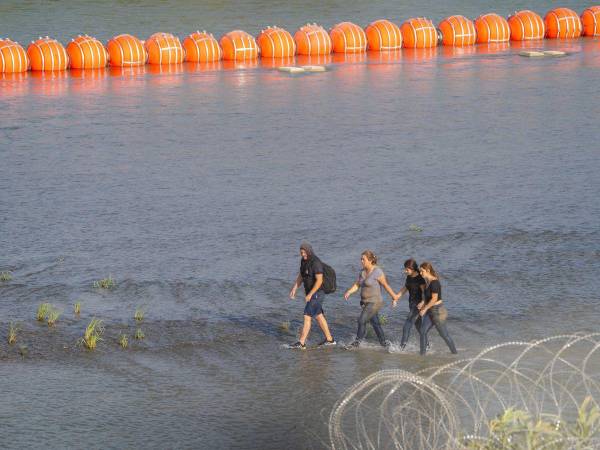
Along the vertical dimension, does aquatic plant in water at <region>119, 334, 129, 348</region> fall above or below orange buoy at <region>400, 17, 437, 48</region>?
below

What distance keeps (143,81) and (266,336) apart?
2747 centimetres

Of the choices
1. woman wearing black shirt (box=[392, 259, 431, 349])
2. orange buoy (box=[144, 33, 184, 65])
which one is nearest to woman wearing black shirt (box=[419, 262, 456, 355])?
woman wearing black shirt (box=[392, 259, 431, 349])

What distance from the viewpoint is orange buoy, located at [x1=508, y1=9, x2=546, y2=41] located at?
52.0 metres

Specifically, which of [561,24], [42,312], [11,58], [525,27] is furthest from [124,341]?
[561,24]

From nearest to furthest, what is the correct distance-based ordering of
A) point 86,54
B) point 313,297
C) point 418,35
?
1. point 313,297
2. point 86,54
3. point 418,35

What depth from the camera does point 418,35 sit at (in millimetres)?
49875

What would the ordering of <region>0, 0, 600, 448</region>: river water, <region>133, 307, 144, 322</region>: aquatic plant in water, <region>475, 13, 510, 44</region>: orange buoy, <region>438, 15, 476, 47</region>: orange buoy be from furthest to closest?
<region>475, 13, 510, 44</region>: orange buoy → <region>438, 15, 476, 47</region>: orange buoy → <region>133, 307, 144, 322</region>: aquatic plant in water → <region>0, 0, 600, 448</region>: river water

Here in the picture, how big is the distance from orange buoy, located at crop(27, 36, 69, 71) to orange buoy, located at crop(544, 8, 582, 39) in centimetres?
2248

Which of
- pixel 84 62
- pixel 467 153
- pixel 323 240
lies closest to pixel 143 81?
pixel 84 62

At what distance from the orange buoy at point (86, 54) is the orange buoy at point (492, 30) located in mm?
17141

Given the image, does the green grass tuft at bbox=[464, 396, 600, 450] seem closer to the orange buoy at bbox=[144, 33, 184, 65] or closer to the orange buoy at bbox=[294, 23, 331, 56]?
the orange buoy at bbox=[144, 33, 184, 65]

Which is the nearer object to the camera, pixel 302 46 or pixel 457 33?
pixel 302 46

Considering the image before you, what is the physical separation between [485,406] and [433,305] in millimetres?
5037

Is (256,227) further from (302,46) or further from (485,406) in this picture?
(302,46)
